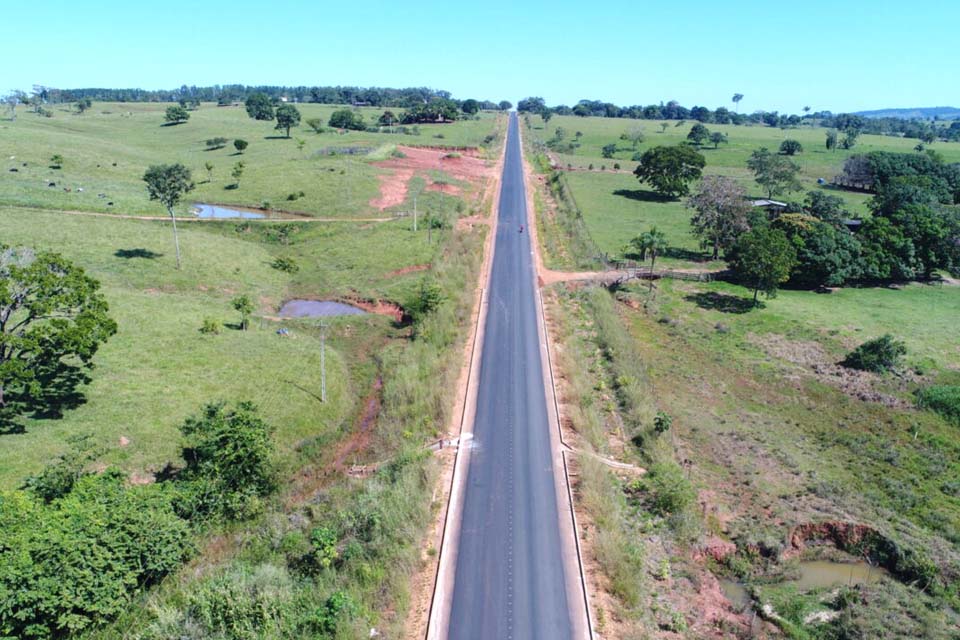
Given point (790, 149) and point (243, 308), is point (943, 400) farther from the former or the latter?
point (790, 149)

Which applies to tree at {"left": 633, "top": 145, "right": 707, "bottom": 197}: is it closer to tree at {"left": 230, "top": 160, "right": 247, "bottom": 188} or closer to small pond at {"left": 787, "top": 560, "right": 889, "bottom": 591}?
tree at {"left": 230, "top": 160, "right": 247, "bottom": 188}

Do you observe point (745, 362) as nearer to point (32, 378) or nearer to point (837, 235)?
point (837, 235)

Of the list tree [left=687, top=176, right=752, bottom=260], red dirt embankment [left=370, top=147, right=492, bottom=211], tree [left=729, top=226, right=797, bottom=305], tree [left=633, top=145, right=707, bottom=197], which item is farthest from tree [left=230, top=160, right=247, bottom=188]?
tree [left=729, top=226, right=797, bottom=305]

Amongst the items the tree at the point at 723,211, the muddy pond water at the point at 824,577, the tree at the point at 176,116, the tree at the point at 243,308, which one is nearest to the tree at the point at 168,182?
the tree at the point at 243,308

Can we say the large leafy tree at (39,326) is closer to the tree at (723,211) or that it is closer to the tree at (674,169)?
the tree at (723,211)

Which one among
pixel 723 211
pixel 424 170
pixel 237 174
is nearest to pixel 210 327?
pixel 723 211

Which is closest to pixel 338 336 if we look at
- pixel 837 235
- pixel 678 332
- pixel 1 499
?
pixel 1 499
